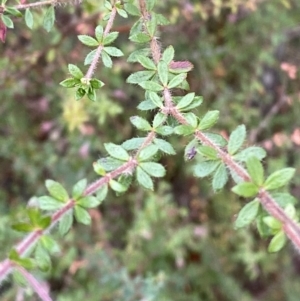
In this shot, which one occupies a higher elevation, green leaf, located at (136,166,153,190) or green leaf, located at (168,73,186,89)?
green leaf, located at (168,73,186,89)

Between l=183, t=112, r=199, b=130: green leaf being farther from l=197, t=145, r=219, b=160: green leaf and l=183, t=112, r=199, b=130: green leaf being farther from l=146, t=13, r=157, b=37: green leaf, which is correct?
l=146, t=13, r=157, b=37: green leaf

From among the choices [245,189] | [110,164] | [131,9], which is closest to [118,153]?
[110,164]

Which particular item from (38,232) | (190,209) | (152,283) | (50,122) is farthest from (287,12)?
(38,232)

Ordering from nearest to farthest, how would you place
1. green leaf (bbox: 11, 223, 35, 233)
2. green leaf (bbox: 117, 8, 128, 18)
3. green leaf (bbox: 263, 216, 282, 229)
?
1. green leaf (bbox: 263, 216, 282, 229)
2. green leaf (bbox: 11, 223, 35, 233)
3. green leaf (bbox: 117, 8, 128, 18)

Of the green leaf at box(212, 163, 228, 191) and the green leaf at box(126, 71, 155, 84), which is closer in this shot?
the green leaf at box(212, 163, 228, 191)

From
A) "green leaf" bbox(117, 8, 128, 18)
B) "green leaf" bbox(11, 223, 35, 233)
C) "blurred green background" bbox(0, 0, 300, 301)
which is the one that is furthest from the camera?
"blurred green background" bbox(0, 0, 300, 301)

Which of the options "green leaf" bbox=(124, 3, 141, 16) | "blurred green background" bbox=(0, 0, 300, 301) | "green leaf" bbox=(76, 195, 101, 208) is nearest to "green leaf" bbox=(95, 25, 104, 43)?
"green leaf" bbox=(124, 3, 141, 16)

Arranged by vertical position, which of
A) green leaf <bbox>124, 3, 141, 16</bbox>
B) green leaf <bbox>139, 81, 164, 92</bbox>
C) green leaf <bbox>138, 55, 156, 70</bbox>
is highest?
green leaf <bbox>124, 3, 141, 16</bbox>

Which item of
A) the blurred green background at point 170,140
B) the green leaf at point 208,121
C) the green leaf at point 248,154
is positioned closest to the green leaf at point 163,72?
the green leaf at point 208,121

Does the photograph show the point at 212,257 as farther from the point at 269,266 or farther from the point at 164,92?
the point at 164,92
